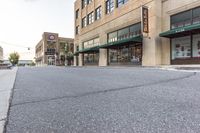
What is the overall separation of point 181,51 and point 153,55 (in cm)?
287

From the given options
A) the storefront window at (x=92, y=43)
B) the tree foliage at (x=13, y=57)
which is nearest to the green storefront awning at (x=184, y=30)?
the storefront window at (x=92, y=43)

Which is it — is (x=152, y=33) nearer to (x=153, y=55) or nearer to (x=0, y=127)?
(x=153, y=55)

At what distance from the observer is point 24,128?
3.09 m

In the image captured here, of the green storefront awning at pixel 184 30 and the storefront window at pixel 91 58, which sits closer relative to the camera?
the green storefront awning at pixel 184 30

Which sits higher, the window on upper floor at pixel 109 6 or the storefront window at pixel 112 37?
the window on upper floor at pixel 109 6

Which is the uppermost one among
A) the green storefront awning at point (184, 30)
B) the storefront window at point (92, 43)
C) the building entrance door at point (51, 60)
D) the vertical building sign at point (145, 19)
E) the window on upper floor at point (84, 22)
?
the window on upper floor at point (84, 22)

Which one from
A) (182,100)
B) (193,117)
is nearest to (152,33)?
(182,100)

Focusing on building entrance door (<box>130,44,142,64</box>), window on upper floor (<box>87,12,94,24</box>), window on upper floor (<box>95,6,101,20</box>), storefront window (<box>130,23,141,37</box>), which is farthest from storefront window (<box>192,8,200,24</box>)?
window on upper floor (<box>87,12,94,24</box>)

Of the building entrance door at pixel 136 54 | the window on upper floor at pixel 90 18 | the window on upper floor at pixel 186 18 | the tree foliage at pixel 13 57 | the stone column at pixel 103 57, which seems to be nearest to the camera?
the window on upper floor at pixel 186 18

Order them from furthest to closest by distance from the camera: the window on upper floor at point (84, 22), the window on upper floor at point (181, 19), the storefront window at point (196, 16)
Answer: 1. the window on upper floor at point (84, 22)
2. the window on upper floor at point (181, 19)
3. the storefront window at point (196, 16)

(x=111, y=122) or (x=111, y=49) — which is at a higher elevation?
(x=111, y=49)

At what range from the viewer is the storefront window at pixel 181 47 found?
64.1ft

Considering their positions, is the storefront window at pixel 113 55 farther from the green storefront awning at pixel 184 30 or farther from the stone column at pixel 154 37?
the green storefront awning at pixel 184 30

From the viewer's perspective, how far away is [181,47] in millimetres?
20266
